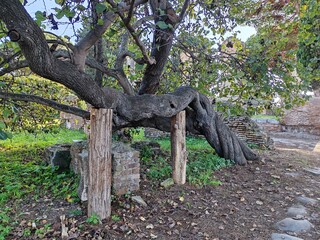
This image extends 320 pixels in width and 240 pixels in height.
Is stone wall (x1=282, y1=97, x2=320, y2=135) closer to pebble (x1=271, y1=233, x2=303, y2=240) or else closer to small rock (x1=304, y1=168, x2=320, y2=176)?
small rock (x1=304, y1=168, x2=320, y2=176)

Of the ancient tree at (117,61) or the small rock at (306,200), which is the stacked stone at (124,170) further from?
the small rock at (306,200)

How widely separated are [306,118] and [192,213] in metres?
10.1

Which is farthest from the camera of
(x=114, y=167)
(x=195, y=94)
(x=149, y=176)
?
(x=195, y=94)

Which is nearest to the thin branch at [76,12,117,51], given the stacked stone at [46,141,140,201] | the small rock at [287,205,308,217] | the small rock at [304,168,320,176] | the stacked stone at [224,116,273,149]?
the stacked stone at [46,141,140,201]

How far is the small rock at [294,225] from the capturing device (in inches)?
110

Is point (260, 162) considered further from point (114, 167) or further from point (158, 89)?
point (114, 167)

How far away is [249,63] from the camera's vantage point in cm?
412

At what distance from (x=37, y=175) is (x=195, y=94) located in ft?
9.20

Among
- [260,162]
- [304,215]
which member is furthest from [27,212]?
[260,162]

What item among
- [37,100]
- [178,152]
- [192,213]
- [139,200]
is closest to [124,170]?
[139,200]

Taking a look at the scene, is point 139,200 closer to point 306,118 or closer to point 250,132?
point 250,132

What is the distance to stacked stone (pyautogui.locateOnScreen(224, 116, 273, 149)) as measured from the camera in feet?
23.2

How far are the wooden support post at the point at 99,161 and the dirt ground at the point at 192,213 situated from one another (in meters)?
0.21

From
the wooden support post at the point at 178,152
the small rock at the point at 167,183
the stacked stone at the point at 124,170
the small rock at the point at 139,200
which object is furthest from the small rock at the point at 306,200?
the stacked stone at the point at 124,170
